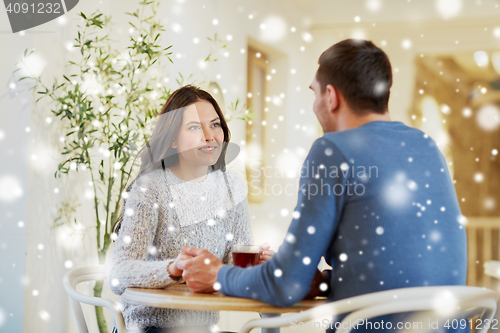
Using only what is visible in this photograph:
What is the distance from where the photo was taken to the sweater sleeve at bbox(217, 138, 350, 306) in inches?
31.3

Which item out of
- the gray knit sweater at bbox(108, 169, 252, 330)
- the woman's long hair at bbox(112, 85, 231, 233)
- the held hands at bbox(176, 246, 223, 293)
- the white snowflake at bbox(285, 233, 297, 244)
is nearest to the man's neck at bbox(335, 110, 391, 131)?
the white snowflake at bbox(285, 233, 297, 244)

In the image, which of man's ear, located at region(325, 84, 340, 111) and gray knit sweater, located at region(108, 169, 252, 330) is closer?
man's ear, located at region(325, 84, 340, 111)

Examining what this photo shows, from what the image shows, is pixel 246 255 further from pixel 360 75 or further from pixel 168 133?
pixel 168 133

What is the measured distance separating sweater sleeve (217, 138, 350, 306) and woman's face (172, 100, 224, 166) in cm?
66

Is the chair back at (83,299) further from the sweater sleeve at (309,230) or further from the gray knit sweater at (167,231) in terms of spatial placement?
→ the sweater sleeve at (309,230)

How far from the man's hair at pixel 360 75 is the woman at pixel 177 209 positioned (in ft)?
1.68

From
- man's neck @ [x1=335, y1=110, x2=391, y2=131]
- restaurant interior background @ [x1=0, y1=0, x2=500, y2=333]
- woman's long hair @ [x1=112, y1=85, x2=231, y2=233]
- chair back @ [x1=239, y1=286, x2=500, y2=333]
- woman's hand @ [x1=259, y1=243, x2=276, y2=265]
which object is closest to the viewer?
chair back @ [x1=239, y1=286, x2=500, y2=333]

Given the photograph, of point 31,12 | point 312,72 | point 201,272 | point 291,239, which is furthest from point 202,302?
point 312,72

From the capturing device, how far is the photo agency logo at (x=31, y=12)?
1.74 metres

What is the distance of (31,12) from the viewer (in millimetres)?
1812

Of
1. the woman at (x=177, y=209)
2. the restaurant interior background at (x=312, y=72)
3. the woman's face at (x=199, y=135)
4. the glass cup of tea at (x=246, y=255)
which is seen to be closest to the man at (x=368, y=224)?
the glass cup of tea at (x=246, y=255)

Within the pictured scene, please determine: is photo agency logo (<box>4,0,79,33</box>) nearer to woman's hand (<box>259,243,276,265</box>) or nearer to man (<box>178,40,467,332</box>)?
woman's hand (<box>259,243,276,265</box>)

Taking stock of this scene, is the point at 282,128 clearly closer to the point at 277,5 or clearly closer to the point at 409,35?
the point at 277,5

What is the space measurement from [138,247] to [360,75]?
2.28 feet
